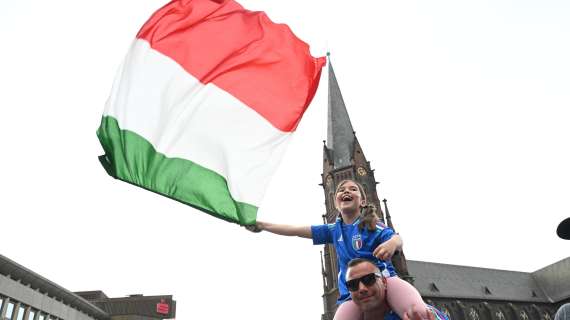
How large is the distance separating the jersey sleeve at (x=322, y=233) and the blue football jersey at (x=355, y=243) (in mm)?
18

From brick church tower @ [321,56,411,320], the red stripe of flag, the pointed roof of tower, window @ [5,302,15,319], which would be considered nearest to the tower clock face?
brick church tower @ [321,56,411,320]

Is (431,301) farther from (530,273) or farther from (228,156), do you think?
(228,156)

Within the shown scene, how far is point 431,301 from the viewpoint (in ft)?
204

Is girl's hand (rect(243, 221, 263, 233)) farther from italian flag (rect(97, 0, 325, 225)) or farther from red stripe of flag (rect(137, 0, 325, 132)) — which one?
red stripe of flag (rect(137, 0, 325, 132))

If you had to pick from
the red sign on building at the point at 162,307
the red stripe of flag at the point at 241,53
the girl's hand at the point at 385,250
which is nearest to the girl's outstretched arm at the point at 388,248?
the girl's hand at the point at 385,250

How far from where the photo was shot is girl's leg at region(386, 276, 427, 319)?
3.03 m

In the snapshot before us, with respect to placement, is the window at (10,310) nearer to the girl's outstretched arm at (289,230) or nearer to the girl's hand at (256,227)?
the girl's hand at (256,227)

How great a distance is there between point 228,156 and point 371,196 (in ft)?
176

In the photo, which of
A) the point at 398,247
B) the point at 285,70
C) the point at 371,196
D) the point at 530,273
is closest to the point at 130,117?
the point at 285,70

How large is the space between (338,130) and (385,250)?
59.4 meters

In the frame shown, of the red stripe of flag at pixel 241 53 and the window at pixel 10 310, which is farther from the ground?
the window at pixel 10 310

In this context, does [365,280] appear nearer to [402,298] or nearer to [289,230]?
[402,298]

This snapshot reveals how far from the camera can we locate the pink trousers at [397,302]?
10.1 ft

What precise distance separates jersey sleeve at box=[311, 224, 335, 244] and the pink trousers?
86cm
